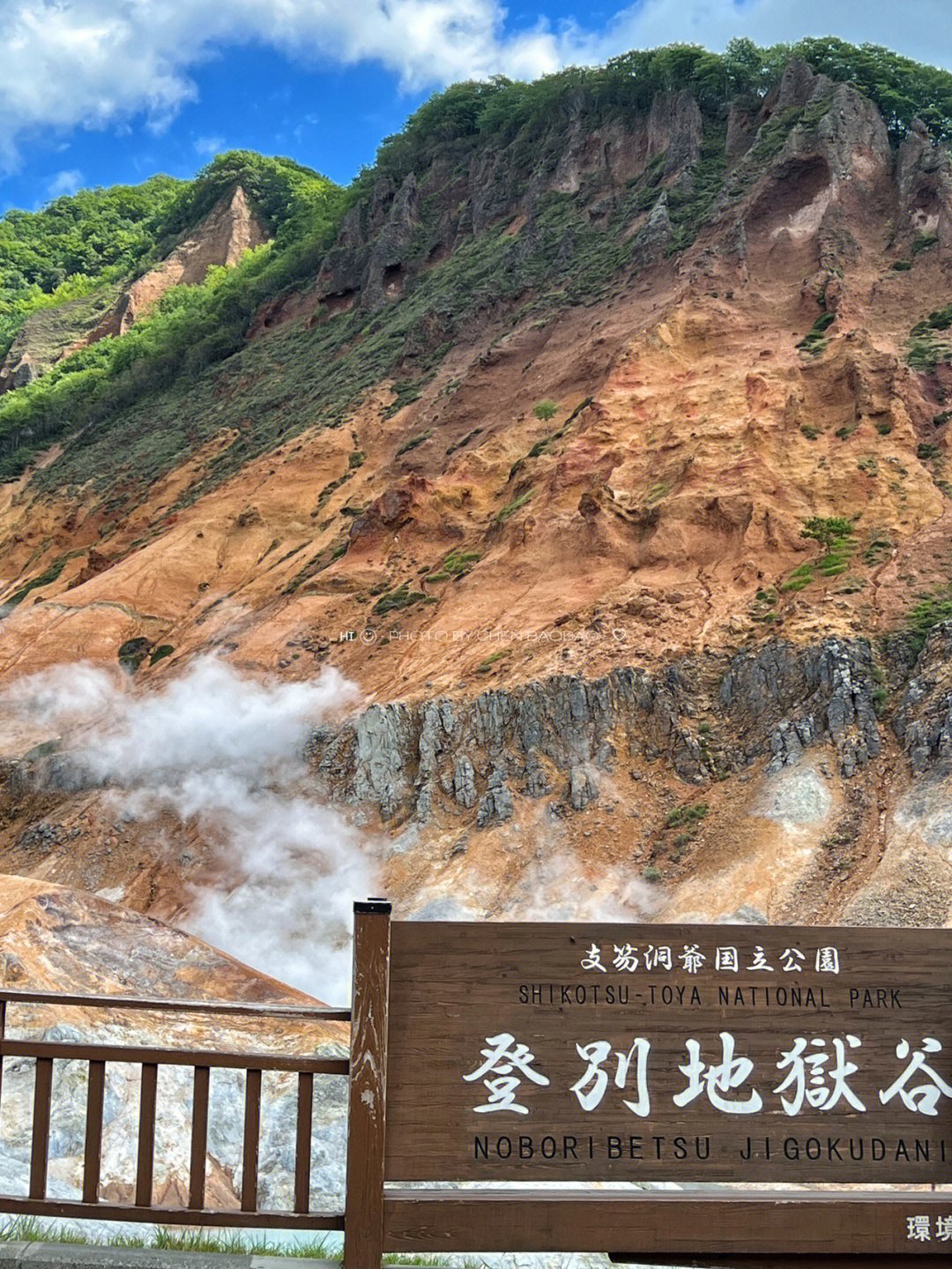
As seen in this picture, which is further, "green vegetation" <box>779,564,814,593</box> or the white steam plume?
"green vegetation" <box>779,564,814,593</box>

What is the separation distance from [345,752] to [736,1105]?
17286mm

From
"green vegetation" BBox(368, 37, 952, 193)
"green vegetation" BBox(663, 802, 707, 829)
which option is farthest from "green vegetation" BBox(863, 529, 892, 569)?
"green vegetation" BBox(368, 37, 952, 193)

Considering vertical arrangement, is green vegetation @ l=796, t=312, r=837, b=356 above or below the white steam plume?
above

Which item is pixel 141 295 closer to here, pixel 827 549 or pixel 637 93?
pixel 637 93

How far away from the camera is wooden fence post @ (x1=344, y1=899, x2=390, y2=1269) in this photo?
13.6 feet

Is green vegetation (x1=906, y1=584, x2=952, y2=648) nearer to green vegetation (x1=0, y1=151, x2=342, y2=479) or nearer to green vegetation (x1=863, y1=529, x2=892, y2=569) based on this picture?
green vegetation (x1=863, y1=529, x2=892, y2=569)

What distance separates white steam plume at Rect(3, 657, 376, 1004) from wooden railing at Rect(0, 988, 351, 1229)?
1287cm

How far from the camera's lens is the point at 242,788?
2161 cm

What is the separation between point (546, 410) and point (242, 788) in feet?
40.1

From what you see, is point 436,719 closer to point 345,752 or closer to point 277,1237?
point 345,752

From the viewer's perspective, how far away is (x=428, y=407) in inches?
1240

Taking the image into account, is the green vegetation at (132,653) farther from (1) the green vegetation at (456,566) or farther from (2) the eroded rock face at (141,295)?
(2) the eroded rock face at (141,295)

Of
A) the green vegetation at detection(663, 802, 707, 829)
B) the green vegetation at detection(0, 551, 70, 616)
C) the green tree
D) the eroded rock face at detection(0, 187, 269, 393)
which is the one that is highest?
the eroded rock face at detection(0, 187, 269, 393)

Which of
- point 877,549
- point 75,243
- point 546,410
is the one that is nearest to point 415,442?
point 546,410
